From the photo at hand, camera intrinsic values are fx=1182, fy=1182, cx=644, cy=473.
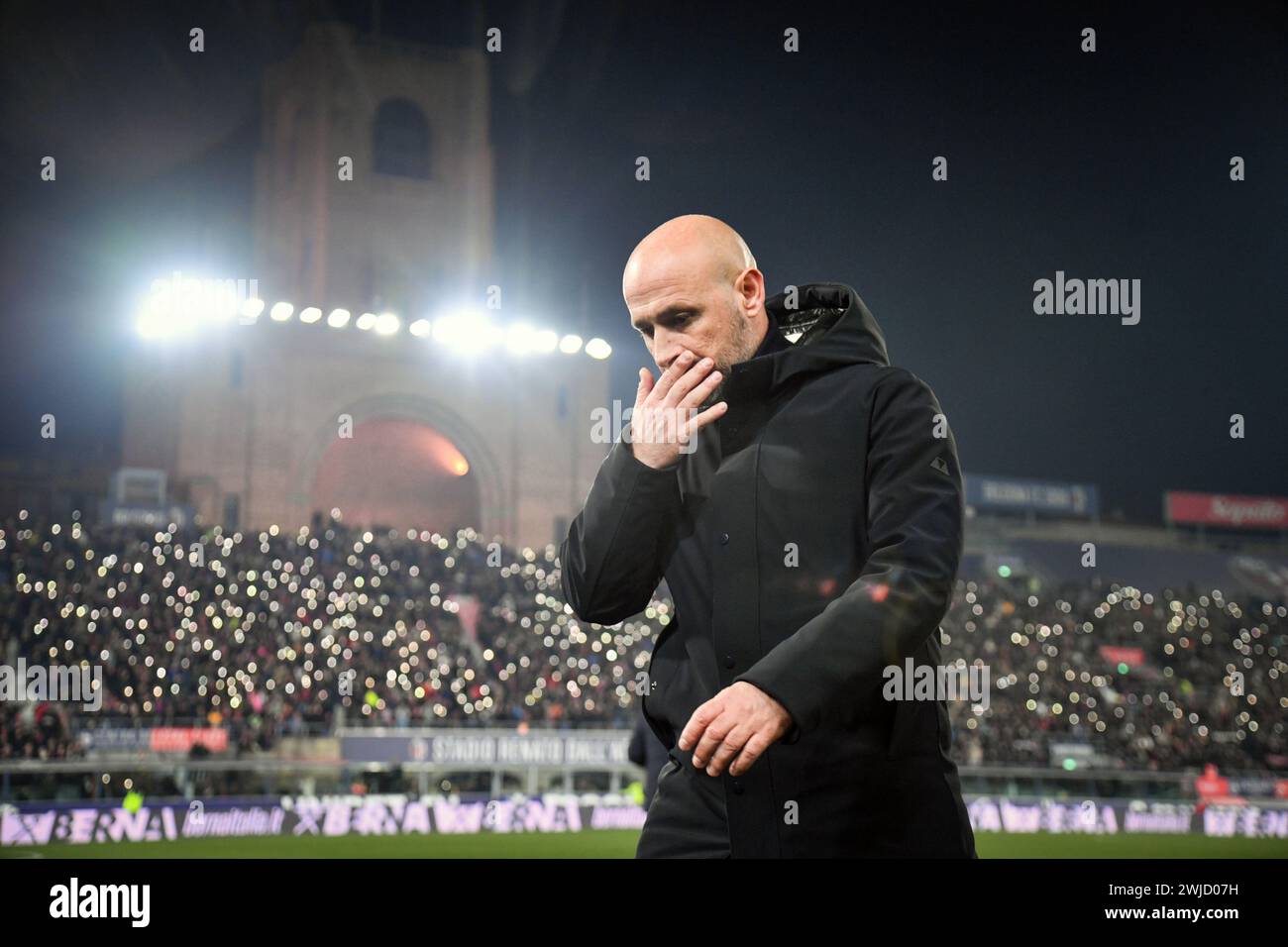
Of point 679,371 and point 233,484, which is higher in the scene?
point 233,484

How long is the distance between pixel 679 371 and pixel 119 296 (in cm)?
3308

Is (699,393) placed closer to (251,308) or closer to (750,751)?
(750,751)

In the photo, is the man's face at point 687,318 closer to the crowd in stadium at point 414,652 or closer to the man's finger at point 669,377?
the man's finger at point 669,377

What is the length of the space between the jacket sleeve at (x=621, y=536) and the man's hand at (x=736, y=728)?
1.41ft

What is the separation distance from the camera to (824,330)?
2682 millimetres

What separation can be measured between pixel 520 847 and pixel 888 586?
15787mm

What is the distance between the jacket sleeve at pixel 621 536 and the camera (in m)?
2.45

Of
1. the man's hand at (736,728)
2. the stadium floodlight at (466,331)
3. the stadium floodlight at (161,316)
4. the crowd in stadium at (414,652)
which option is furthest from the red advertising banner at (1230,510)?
the man's hand at (736,728)

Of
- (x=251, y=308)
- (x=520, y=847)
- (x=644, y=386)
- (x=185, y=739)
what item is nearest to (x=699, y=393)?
(x=644, y=386)

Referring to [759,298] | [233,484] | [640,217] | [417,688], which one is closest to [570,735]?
[417,688]

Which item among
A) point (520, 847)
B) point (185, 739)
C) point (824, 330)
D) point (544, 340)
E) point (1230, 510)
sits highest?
point (544, 340)

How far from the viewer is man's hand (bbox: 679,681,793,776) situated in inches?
77.8

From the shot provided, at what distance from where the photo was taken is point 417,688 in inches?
907
